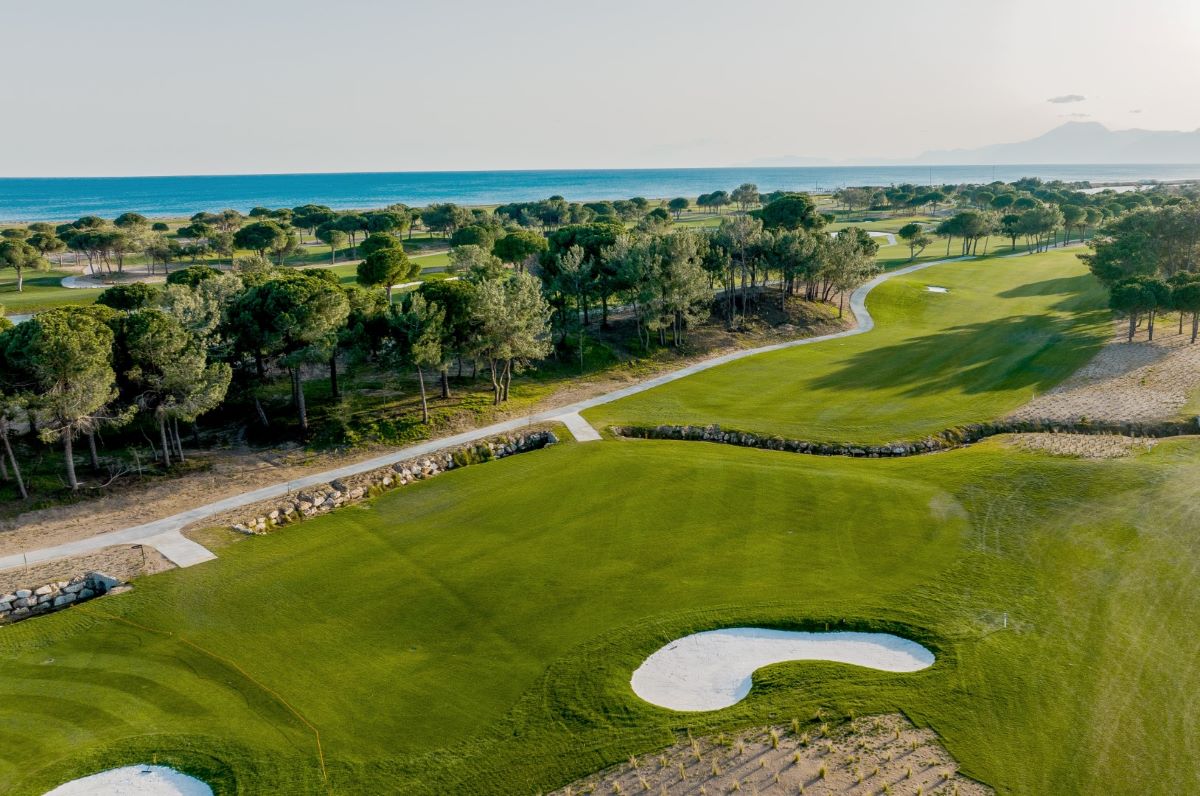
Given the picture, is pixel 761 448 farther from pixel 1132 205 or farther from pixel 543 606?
pixel 1132 205

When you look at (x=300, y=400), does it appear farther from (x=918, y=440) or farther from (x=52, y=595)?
(x=918, y=440)

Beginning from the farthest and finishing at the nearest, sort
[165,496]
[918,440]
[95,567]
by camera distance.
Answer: [918,440] → [165,496] → [95,567]

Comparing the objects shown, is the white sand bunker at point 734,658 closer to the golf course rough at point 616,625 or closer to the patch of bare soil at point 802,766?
the golf course rough at point 616,625

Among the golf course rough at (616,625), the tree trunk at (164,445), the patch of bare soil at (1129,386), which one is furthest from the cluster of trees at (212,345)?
the patch of bare soil at (1129,386)

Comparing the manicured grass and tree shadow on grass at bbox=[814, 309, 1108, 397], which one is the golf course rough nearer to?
tree shadow on grass at bbox=[814, 309, 1108, 397]

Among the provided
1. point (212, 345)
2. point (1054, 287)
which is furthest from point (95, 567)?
point (1054, 287)

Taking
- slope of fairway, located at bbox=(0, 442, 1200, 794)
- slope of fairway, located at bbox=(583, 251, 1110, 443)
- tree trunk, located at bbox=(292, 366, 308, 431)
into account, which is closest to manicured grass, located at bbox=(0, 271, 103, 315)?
tree trunk, located at bbox=(292, 366, 308, 431)
